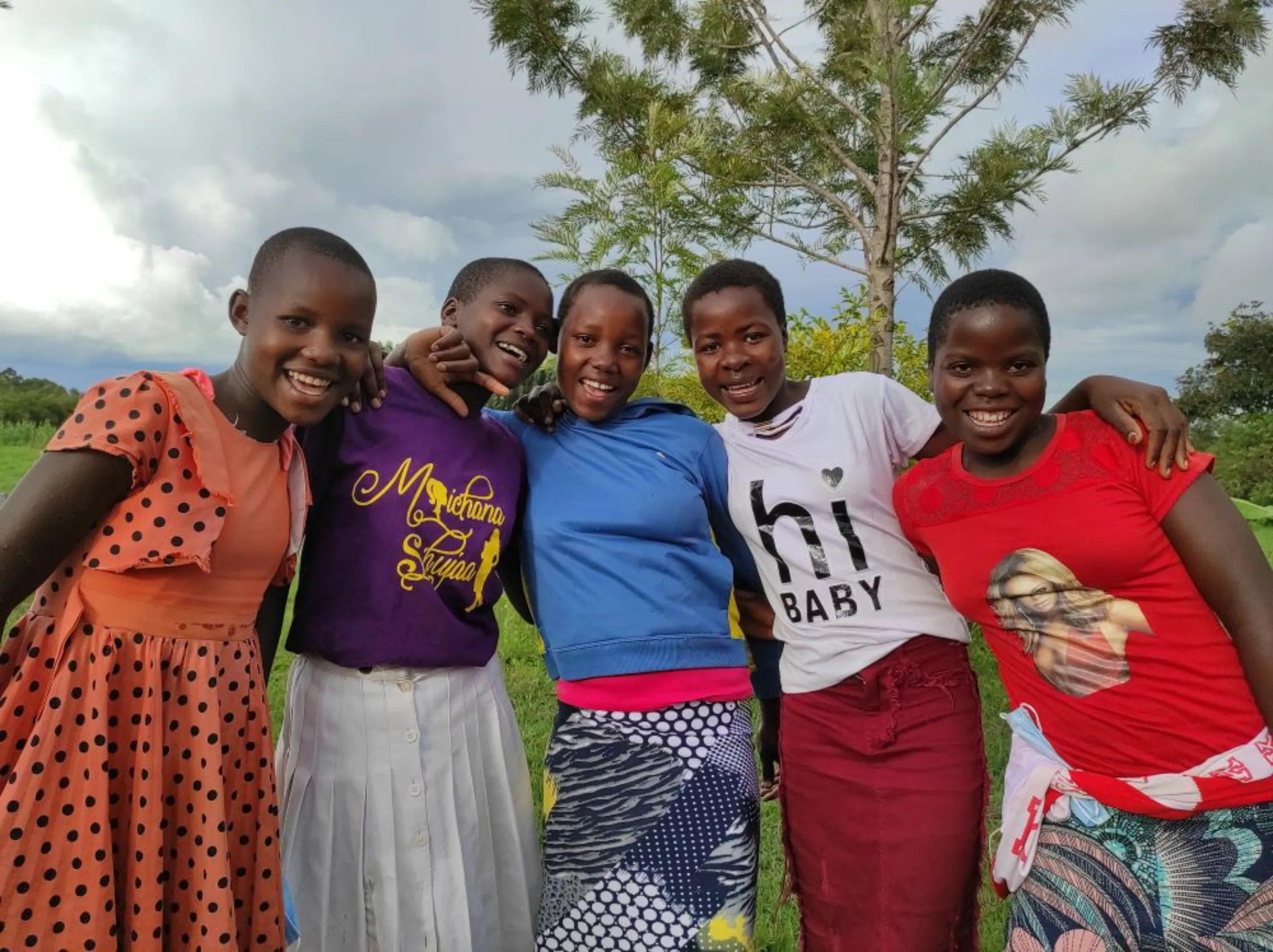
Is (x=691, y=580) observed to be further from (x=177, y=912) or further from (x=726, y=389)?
(x=177, y=912)

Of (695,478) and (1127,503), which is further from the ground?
(695,478)

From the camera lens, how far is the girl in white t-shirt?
1.90 metres

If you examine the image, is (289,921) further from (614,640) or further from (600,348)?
(600,348)

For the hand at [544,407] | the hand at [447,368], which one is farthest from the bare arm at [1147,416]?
the hand at [447,368]

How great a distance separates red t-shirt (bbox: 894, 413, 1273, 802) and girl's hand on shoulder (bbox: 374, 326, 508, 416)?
1100 mm

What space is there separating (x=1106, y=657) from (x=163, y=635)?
5.53ft

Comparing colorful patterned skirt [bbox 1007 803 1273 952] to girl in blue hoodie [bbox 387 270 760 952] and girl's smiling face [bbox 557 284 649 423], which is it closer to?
girl in blue hoodie [bbox 387 270 760 952]

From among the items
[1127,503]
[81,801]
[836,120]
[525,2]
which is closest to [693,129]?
[836,120]

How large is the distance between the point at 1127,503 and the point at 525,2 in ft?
29.4

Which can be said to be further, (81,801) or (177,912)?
(177,912)

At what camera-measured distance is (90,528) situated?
1.49 meters

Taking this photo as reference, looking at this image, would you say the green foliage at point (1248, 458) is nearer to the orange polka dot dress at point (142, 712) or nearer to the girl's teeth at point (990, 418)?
the girl's teeth at point (990, 418)

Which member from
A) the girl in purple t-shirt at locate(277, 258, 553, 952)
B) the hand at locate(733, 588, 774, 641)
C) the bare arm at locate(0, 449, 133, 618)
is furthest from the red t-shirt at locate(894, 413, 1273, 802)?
the bare arm at locate(0, 449, 133, 618)

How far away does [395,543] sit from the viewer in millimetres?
1882
